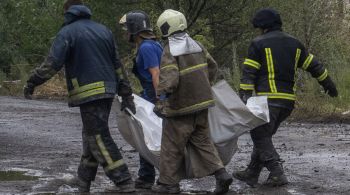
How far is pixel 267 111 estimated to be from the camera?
800 cm

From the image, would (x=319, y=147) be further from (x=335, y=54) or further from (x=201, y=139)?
(x=335, y=54)

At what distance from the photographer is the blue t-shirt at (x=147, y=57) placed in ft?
25.8

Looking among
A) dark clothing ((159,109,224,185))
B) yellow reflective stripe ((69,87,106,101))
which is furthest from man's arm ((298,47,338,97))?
yellow reflective stripe ((69,87,106,101))

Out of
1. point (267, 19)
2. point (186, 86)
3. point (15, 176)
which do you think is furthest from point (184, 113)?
point (15, 176)

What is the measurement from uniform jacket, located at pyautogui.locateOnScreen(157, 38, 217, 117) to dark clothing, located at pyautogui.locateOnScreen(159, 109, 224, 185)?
111 mm

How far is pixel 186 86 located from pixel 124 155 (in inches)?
140

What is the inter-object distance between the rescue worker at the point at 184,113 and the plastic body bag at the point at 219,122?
0.17 metres

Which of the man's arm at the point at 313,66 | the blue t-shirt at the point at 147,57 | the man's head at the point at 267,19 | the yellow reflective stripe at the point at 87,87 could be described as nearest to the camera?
the yellow reflective stripe at the point at 87,87

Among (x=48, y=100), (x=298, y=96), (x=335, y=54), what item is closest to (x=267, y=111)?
(x=298, y=96)

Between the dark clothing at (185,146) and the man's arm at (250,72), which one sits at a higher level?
the man's arm at (250,72)

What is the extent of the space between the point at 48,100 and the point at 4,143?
1193cm


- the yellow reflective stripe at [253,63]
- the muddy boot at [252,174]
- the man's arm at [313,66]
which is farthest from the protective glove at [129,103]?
the man's arm at [313,66]

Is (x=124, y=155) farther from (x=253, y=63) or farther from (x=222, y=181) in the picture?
(x=222, y=181)

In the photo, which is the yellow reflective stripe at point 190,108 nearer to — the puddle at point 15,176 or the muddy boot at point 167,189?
the muddy boot at point 167,189
